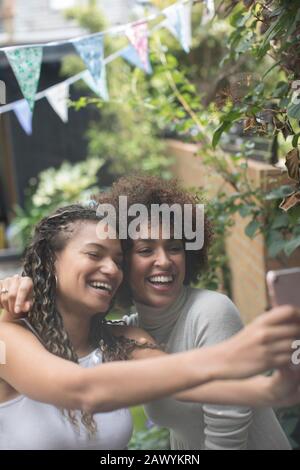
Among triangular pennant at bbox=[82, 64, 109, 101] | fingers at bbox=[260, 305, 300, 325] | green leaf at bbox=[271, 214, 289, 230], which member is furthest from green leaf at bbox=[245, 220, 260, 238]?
fingers at bbox=[260, 305, 300, 325]

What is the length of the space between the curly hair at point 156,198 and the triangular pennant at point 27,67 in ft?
4.40

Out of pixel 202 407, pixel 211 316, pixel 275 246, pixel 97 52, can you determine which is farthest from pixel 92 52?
pixel 202 407

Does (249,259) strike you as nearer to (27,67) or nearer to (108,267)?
(27,67)

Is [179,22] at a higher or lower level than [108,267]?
higher

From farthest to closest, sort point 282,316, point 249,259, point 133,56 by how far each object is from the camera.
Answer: point 249,259 < point 133,56 < point 282,316

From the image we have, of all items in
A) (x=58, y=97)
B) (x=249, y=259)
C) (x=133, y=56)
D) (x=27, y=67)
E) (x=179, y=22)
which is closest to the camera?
(x=27, y=67)

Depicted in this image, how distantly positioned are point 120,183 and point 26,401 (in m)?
0.65

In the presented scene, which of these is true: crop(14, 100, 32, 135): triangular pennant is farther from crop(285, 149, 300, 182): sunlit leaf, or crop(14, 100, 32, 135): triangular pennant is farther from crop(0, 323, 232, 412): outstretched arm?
crop(0, 323, 232, 412): outstretched arm

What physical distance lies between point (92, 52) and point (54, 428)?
91.2 inches

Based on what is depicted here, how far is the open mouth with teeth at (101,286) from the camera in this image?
193 cm

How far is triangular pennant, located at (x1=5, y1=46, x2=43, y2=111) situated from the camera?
3299mm

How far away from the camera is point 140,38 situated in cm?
371
